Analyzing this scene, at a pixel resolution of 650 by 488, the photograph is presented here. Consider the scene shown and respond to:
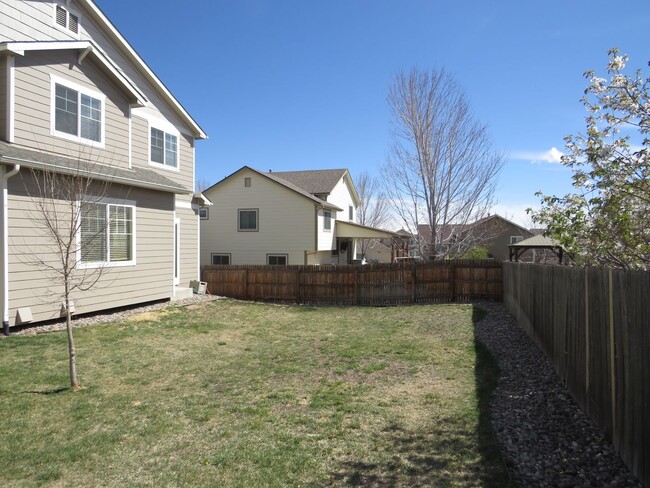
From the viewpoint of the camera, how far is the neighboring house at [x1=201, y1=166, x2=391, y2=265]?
79.9ft

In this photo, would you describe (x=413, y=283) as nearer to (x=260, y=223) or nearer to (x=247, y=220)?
(x=260, y=223)

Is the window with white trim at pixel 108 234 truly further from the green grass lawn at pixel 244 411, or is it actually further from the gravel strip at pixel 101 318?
the green grass lawn at pixel 244 411

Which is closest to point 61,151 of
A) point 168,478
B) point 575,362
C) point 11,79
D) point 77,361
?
point 11,79

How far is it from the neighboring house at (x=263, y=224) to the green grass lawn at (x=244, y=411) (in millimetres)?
14427

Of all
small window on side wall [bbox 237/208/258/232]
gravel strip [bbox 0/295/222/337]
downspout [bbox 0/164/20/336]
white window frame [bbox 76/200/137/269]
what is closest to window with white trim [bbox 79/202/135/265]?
white window frame [bbox 76/200/137/269]

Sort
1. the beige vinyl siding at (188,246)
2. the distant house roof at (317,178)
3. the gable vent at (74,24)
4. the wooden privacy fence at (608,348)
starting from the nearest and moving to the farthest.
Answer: the wooden privacy fence at (608,348), the gable vent at (74,24), the beige vinyl siding at (188,246), the distant house roof at (317,178)

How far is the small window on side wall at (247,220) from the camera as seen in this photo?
991 inches

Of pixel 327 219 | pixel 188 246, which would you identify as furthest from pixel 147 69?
pixel 327 219

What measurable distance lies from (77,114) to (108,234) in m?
2.93

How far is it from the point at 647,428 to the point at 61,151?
11327 mm

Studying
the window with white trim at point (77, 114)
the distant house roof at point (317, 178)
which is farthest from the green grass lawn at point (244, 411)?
the distant house roof at point (317, 178)

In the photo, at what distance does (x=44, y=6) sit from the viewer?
11109 mm

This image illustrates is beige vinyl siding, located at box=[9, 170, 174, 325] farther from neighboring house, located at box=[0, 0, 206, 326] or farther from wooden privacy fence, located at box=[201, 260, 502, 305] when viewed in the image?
wooden privacy fence, located at box=[201, 260, 502, 305]

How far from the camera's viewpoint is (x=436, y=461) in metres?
4.14
